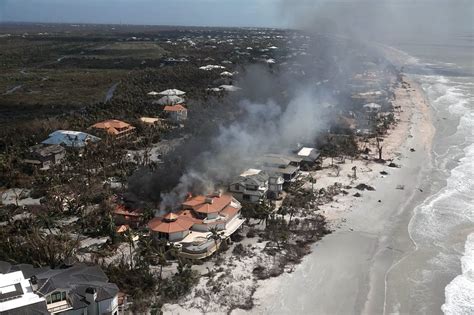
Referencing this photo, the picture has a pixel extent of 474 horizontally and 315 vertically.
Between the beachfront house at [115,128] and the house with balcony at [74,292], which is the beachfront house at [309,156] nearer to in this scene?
the beachfront house at [115,128]

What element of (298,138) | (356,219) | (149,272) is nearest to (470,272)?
(356,219)

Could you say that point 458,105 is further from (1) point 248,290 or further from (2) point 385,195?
(1) point 248,290

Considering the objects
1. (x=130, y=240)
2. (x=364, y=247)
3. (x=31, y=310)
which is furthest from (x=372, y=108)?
(x=31, y=310)

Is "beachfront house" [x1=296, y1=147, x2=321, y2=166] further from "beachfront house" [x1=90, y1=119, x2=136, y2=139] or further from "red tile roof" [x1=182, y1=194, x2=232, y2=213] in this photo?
"beachfront house" [x1=90, y1=119, x2=136, y2=139]

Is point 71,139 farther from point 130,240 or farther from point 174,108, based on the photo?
point 130,240

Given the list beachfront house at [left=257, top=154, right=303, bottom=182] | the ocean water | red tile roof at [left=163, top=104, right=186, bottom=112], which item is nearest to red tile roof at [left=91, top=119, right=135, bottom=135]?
red tile roof at [left=163, top=104, right=186, bottom=112]

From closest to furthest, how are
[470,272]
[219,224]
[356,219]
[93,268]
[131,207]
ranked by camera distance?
[93,268]
[470,272]
[219,224]
[131,207]
[356,219]
